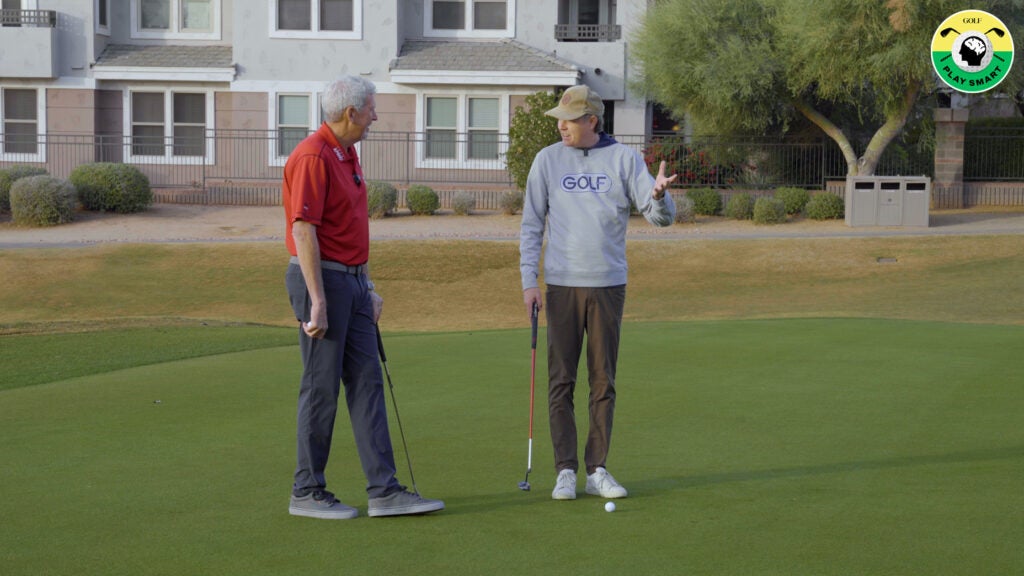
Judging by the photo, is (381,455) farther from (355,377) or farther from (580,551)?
(580,551)

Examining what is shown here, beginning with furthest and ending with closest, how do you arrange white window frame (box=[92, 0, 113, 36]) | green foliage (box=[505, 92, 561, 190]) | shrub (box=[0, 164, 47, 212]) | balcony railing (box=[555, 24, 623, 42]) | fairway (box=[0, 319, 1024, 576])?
balcony railing (box=[555, 24, 623, 42])
white window frame (box=[92, 0, 113, 36])
green foliage (box=[505, 92, 561, 190])
shrub (box=[0, 164, 47, 212])
fairway (box=[0, 319, 1024, 576])

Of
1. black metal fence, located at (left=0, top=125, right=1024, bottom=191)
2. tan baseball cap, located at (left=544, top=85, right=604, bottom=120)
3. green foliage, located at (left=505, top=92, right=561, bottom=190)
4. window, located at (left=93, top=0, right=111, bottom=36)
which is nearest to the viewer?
tan baseball cap, located at (left=544, top=85, right=604, bottom=120)

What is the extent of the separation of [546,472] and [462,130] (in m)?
27.7

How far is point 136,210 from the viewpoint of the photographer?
2945cm

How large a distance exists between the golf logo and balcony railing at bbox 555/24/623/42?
915 centimetres

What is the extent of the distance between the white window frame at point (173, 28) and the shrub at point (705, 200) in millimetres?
14417

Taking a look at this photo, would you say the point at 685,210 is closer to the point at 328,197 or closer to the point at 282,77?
the point at 282,77

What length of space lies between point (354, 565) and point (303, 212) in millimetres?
1610

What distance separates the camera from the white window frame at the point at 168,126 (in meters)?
34.3

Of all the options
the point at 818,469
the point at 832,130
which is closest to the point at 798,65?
the point at 832,130

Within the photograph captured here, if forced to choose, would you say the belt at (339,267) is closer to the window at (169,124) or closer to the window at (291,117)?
the window at (291,117)

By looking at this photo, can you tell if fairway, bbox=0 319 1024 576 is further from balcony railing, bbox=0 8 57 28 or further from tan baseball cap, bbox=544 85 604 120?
balcony railing, bbox=0 8 57 28

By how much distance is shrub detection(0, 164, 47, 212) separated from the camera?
28500 mm

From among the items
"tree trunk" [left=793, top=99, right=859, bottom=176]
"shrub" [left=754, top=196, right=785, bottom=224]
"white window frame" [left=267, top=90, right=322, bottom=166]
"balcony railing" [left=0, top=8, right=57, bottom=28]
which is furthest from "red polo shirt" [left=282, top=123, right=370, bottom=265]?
"balcony railing" [left=0, top=8, right=57, bottom=28]
